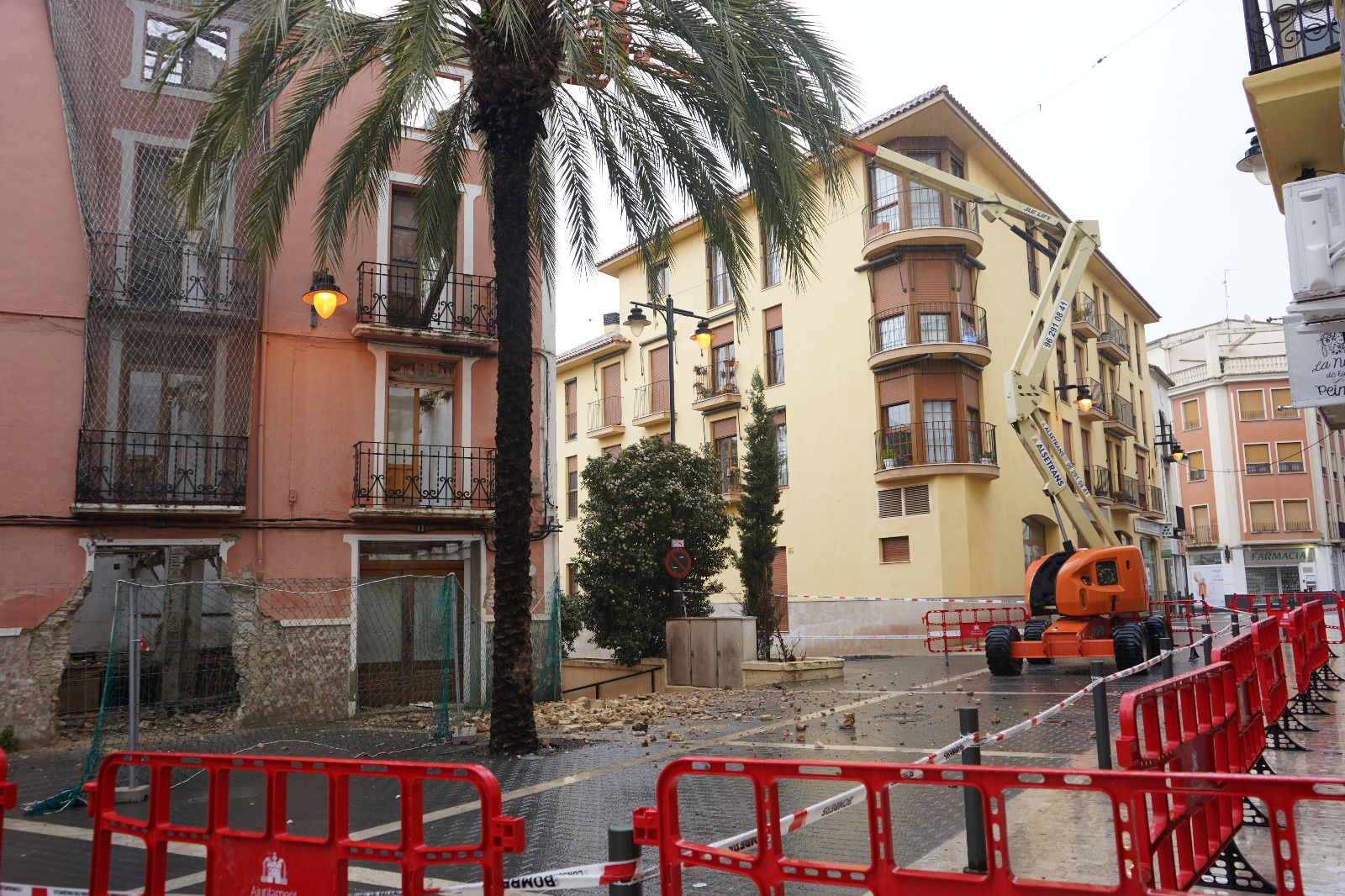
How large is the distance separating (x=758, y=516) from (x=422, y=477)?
8274 mm

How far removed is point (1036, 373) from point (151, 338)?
49.4 feet

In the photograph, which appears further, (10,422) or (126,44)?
(126,44)

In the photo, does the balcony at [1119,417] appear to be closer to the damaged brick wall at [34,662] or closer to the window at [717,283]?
the window at [717,283]

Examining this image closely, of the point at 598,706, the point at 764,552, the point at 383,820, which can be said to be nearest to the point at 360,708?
the point at 598,706

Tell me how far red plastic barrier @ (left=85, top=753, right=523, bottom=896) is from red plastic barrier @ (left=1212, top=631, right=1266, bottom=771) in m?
4.76

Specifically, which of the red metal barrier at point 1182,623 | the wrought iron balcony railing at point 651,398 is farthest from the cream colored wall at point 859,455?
the red metal barrier at point 1182,623

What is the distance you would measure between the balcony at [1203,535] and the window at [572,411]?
37.8 m

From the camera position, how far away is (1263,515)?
5641 centimetres

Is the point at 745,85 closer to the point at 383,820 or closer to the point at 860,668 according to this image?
the point at 383,820

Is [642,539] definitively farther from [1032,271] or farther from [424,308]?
[1032,271]

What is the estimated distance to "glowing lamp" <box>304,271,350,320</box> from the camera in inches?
587

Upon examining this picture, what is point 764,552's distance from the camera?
73.0 feet

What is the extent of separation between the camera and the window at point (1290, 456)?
56062 millimetres

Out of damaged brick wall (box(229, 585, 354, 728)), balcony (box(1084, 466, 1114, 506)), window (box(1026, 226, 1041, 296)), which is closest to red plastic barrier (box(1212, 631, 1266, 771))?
damaged brick wall (box(229, 585, 354, 728))
